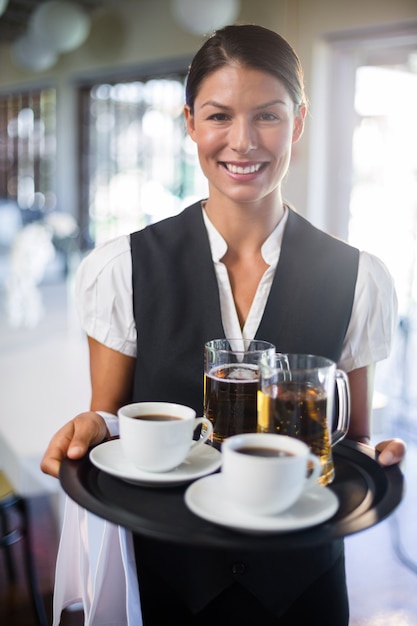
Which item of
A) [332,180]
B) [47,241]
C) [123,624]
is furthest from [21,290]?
[123,624]

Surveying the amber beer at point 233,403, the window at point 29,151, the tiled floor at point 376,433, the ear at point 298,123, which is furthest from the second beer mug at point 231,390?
the window at point 29,151

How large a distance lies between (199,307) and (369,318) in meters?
0.30

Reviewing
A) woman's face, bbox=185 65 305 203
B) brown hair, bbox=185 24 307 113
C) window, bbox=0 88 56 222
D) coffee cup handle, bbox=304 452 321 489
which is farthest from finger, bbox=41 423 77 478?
window, bbox=0 88 56 222

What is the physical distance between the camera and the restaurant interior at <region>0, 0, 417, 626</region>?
2.85m

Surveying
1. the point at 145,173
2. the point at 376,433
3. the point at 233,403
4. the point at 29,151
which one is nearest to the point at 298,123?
the point at 233,403

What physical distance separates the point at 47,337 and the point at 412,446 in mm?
2408

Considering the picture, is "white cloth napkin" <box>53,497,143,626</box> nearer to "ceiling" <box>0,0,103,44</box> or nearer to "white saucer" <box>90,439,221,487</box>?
"white saucer" <box>90,439,221,487</box>

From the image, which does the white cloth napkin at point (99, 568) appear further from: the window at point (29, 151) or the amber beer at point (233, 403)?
the window at point (29, 151)

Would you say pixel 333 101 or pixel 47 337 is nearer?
pixel 333 101

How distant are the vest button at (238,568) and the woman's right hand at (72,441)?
272 millimetres

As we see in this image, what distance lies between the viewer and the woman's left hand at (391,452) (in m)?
1.00

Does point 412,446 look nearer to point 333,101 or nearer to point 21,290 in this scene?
point 333,101

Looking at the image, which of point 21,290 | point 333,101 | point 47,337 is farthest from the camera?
point 21,290

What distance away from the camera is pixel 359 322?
128cm
